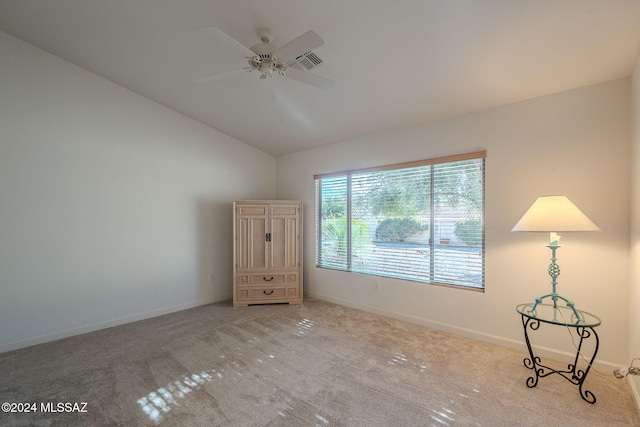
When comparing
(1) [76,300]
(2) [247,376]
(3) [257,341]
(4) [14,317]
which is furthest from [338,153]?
(4) [14,317]

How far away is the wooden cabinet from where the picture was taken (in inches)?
162

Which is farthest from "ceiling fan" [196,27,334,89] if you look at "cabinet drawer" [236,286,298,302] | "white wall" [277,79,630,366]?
"cabinet drawer" [236,286,298,302]

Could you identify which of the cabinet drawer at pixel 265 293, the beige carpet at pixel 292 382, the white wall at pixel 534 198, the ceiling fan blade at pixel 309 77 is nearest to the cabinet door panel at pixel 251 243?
the cabinet drawer at pixel 265 293

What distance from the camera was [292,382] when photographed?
220cm

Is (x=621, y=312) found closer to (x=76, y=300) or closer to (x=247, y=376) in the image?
(x=247, y=376)

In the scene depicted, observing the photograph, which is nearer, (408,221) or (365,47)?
(365,47)

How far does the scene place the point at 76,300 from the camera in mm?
3129

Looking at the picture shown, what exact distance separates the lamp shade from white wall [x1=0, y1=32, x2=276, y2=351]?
3.96 metres

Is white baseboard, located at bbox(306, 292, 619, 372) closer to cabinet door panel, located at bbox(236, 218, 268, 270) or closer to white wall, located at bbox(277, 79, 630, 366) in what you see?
white wall, located at bbox(277, 79, 630, 366)

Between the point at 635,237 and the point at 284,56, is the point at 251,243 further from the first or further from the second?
the point at 635,237

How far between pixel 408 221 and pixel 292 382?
226 centimetres

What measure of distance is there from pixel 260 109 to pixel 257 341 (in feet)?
9.04

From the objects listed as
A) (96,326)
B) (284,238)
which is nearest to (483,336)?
(284,238)

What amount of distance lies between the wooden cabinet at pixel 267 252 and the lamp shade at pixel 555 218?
2.92 m
